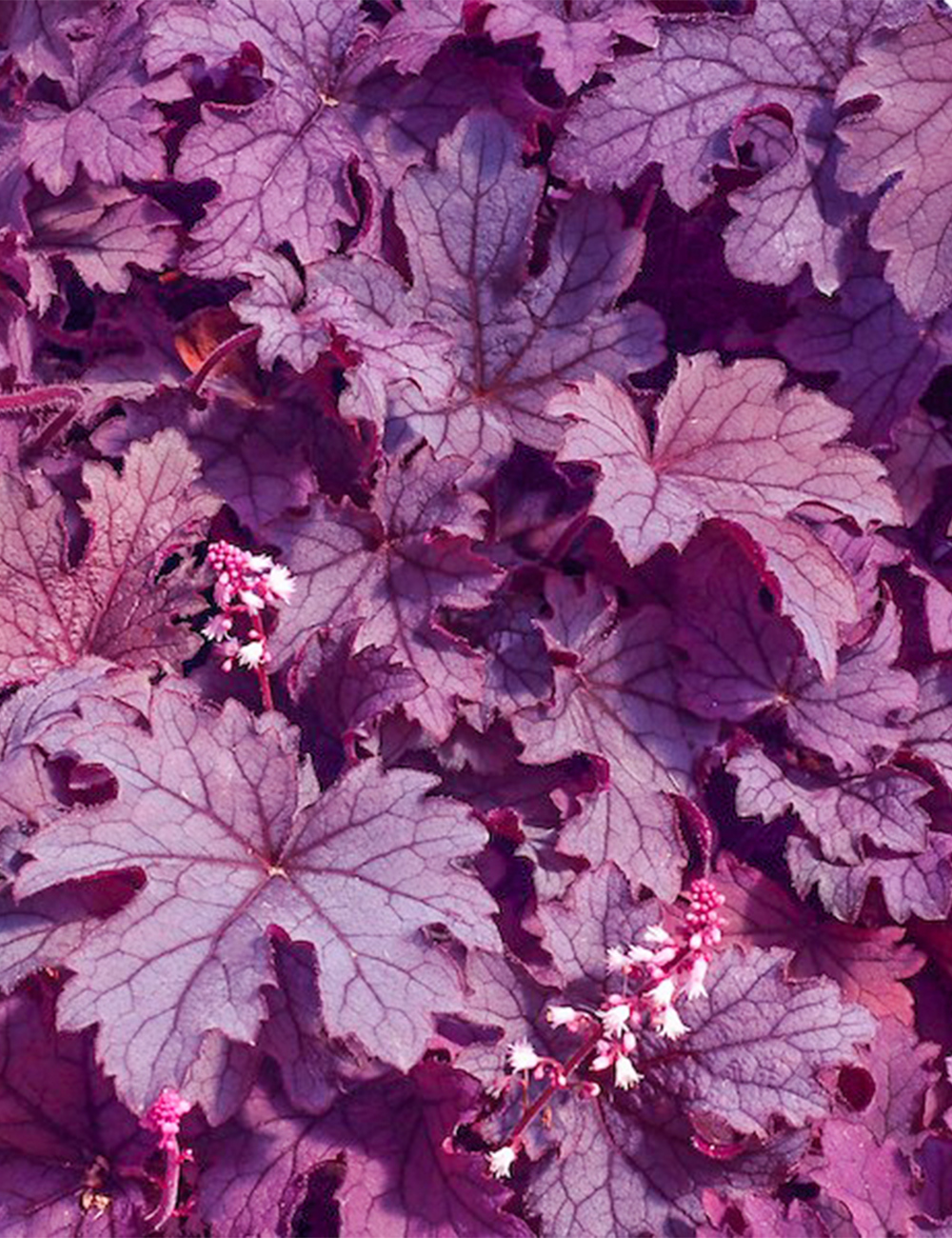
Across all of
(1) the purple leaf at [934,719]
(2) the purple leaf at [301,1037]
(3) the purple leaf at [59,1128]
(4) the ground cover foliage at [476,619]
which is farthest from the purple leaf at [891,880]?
(3) the purple leaf at [59,1128]

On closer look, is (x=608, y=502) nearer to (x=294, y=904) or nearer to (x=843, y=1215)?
(x=294, y=904)

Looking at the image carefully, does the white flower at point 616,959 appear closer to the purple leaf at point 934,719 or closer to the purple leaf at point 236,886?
the purple leaf at point 236,886

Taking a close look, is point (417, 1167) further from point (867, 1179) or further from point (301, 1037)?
point (867, 1179)

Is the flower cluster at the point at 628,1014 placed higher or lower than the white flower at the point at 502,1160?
higher

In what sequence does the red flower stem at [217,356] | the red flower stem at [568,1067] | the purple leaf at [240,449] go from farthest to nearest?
the purple leaf at [240,449] → the red flower stem at [217,356] → the red flower stem at [568,1067]

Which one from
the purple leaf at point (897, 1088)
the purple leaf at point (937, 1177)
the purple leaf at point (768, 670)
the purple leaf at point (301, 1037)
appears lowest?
the purple leaf at point (937, 1177)

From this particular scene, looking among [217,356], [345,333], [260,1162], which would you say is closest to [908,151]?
[345,333]
